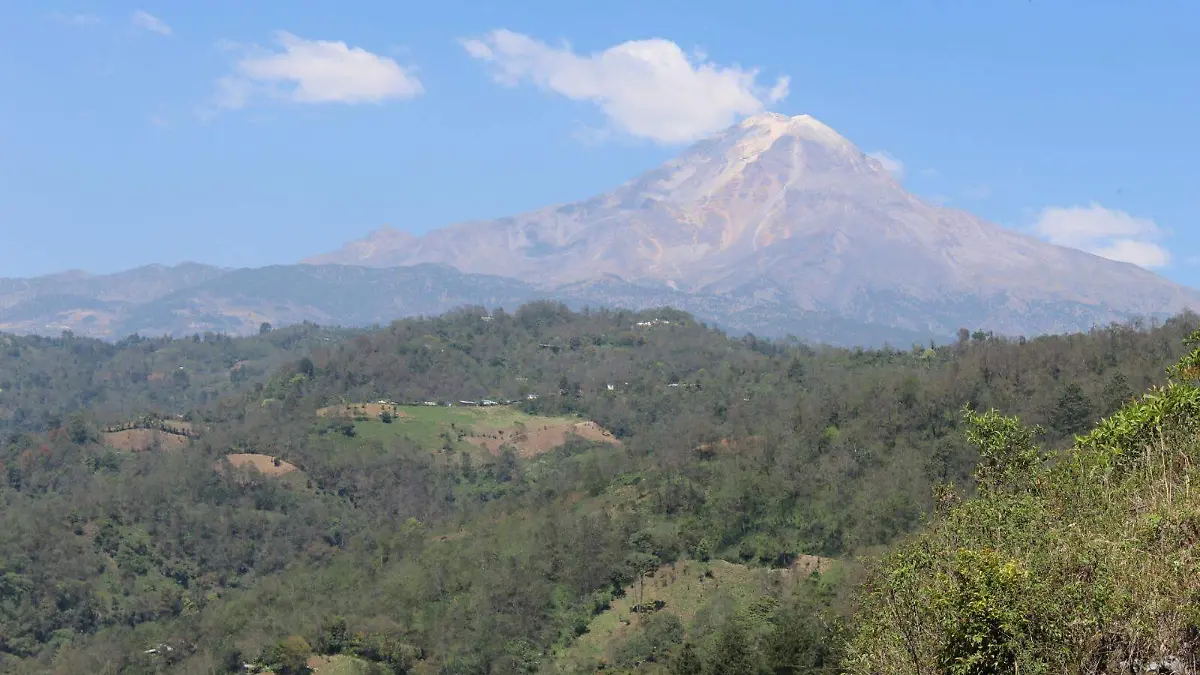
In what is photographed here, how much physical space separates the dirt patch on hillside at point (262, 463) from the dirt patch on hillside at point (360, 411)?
12.6m

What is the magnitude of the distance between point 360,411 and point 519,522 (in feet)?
162

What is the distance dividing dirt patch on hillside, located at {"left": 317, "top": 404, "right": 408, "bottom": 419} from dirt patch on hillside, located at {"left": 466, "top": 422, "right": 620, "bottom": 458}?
976cm

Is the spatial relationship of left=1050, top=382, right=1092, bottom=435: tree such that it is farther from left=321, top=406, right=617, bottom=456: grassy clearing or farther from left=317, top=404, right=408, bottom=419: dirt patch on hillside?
left=317, top=404, right=408, bottom=419: dirt patch on hillside

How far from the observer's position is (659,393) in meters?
141

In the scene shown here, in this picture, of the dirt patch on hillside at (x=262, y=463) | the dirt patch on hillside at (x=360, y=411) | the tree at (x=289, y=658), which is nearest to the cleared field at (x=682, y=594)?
the tree at (x=289, y=658)

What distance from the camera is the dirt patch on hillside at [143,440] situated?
121 meters

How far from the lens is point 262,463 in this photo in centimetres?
11250

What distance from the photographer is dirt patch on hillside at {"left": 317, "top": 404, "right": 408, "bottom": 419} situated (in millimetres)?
127062

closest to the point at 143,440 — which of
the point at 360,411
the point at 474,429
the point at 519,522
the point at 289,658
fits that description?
the point at 360,411

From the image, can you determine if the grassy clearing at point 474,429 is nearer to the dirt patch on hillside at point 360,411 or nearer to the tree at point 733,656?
the dirt patch on hillside at point 360,411

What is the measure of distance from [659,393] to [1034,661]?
12438 cm

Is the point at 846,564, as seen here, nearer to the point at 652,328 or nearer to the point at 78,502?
the point at 78,502

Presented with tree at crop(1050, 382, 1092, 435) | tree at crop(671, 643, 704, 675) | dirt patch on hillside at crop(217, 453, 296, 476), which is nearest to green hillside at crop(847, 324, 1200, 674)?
tree at crop(671, 643, 704, 675)

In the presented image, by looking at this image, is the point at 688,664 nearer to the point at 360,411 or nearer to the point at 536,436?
the point at 536,436
